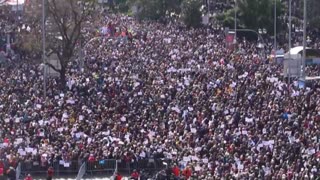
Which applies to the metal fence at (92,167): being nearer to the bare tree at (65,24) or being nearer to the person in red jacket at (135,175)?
the person in red jacket at (135,175)

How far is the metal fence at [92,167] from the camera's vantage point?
40.3 m

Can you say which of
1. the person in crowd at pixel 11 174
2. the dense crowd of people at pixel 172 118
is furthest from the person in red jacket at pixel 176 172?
the person in crowd at pixel 11 174

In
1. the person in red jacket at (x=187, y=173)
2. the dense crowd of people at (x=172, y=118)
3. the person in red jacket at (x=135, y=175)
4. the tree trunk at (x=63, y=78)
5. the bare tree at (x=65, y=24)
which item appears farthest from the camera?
the bare tree at (x=65, y=24)

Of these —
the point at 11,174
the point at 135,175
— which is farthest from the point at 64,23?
the point at 135,175

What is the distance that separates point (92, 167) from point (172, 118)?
525cm

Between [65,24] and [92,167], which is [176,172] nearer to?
[92,167]

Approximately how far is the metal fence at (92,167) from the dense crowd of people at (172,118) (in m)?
0.17

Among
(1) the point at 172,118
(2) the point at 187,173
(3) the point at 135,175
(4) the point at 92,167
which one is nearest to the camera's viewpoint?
(2) the point at 187,173

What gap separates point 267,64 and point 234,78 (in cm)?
963

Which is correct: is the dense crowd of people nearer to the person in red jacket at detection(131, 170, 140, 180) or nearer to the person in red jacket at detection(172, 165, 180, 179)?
the person in red jacket at detection(172, 165, 180, 179)

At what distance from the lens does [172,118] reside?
4500cm

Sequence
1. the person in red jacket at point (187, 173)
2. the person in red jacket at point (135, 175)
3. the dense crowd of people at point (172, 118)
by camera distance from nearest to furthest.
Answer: the person in red jacket at point (187, 173), the person in red jacket at point (135, 175), the dense crowd of people at point (172, 118)

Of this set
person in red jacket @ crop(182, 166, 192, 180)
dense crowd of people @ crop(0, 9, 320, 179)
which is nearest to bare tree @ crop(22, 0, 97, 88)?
A: dense crowd of people @ crop(0, 9, 320, 179)

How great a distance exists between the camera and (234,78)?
→ 180ft
